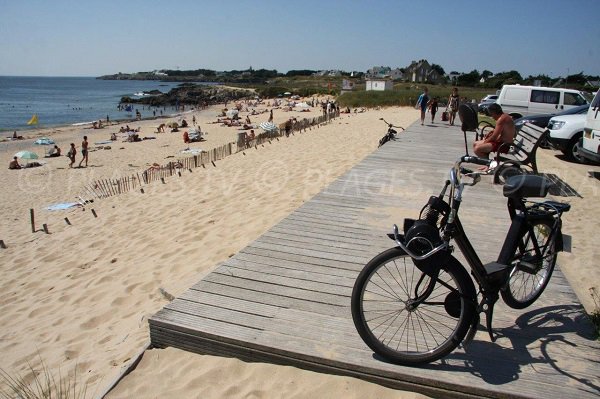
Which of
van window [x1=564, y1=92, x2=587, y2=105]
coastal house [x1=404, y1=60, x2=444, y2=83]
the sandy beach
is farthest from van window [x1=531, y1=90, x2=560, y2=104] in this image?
coastal house [x1=404, y1=60, x2=444, y2=83]

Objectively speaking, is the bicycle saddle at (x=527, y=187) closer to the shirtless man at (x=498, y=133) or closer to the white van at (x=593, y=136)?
the shirtless man at (x=498, y=133)

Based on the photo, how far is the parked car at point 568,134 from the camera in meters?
10.9

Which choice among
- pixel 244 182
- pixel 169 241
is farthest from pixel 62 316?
pixel 244 182

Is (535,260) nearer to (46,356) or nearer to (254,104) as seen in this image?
(46,356)

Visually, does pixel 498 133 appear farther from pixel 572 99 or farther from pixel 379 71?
pixel 379 71

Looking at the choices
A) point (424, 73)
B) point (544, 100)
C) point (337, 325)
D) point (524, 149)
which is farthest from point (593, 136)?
point (424, 73)

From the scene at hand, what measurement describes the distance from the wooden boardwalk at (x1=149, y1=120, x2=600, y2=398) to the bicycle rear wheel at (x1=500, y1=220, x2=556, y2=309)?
0.40ft

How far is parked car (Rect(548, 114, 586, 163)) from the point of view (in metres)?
10.9

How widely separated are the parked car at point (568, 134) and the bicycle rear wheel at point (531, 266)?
9270 mm

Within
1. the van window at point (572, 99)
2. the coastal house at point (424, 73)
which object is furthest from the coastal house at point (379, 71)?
the van window at point (572, 99)

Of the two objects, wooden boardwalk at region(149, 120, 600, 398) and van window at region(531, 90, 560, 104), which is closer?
wooden boardwalk at region(149, 120, 600, 398)

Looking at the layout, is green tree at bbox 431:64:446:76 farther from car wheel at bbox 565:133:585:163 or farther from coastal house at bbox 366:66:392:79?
car wheel at bbox 565:133:585:163

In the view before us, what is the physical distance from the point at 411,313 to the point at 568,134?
10.6m

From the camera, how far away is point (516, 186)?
2807mm
